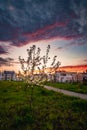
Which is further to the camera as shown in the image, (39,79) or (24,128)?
(39,79)

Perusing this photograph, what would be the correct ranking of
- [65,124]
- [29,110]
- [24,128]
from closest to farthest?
[24,128], [65,124], [29,110]

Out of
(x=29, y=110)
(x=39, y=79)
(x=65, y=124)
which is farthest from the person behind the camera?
(x=29, y=110)

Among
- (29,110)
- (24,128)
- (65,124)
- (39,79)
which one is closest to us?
(24,128)

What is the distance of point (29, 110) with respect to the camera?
36.9ft

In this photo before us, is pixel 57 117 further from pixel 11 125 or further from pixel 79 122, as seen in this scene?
pixel 11 125

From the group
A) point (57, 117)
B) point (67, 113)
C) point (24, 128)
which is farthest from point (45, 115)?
point (24, 128)

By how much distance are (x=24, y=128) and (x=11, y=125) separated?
68 centimetres

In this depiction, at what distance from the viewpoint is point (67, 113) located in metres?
11.3

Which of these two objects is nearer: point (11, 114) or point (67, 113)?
point (11, 114)

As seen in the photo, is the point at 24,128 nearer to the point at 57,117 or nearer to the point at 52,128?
the point at 52,128

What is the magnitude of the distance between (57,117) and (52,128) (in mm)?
1628

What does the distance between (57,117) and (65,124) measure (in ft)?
3.43

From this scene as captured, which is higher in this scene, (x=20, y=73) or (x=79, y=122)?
(x=20, y=73)

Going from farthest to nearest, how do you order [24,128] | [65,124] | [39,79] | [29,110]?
1. [29,110]
2. [39,79]
3. [65,124]
4. [24,128]
